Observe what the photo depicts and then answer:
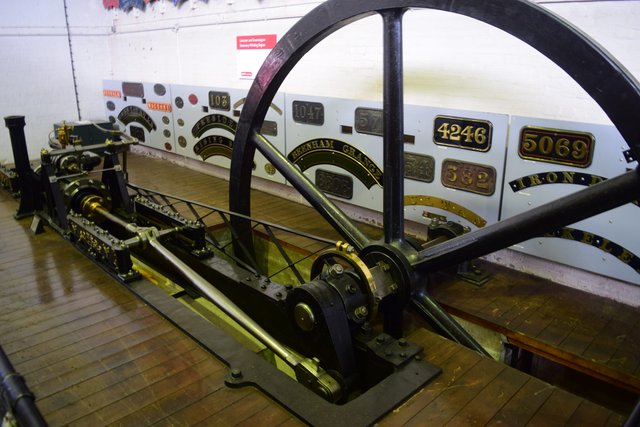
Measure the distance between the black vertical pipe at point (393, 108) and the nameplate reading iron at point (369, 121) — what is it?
1.28 m

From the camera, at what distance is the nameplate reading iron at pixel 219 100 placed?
16.2ft

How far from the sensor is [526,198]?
294 cm

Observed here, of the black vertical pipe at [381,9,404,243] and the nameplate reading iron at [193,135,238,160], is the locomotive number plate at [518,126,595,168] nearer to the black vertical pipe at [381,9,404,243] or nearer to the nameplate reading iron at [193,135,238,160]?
the black vertical pipe at [381,9,404,243]

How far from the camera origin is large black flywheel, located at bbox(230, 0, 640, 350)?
1.72 metres

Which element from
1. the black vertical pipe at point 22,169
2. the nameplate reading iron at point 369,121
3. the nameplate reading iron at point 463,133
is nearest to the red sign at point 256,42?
the nameplate reading iron at point 369,121

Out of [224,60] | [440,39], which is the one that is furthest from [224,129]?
[440,39]

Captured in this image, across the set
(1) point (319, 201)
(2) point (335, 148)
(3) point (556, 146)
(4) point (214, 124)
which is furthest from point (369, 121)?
(4) point (214, 124)

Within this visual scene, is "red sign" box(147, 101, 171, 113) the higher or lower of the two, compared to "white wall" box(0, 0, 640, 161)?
lower

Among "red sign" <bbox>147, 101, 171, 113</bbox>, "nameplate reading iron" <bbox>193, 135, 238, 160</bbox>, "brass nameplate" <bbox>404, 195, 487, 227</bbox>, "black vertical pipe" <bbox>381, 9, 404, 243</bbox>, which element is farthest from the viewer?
"red sign" <bbox>147, 101, 171, 113</bbox>

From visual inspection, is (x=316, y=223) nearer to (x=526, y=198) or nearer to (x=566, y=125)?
(x=526, y=198)

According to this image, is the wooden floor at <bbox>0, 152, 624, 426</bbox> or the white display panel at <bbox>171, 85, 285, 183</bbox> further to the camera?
the white display panel at <bbox>171, 85, 285, 183</bbox>

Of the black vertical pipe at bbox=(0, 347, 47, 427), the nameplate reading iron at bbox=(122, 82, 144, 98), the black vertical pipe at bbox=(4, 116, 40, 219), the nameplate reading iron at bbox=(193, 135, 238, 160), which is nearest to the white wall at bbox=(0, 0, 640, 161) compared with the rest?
the nameplate reading iron at bbox=(122, 82, 144, 98)

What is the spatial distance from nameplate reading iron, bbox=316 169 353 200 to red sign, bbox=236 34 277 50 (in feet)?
3.94

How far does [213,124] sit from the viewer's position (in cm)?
521
